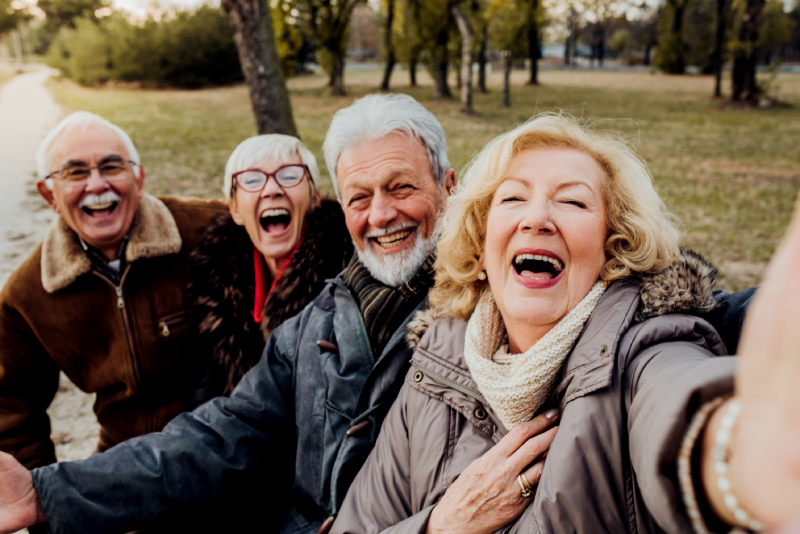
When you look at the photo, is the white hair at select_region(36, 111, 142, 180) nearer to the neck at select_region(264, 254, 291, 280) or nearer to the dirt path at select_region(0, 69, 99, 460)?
the neck at select_region(264, 254, 291, 280)

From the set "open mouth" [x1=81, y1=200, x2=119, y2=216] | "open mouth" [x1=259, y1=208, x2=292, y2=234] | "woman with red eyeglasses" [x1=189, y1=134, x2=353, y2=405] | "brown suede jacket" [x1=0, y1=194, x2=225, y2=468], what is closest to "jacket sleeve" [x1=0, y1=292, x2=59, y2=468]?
"brown suede jacket" [x1=0, y1=194, x2=225, y2=468]

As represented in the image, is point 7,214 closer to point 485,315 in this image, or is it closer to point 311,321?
point 311,321

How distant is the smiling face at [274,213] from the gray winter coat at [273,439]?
1.82 ft

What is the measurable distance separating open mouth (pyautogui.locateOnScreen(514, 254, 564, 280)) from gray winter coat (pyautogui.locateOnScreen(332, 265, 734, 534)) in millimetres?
163

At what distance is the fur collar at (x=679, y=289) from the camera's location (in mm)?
1345

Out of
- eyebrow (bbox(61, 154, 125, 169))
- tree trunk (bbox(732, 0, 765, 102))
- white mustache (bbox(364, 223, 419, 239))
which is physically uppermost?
tree trunk (bbox(732, 0, 765, 102))

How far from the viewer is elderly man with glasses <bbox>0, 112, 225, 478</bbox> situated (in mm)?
2559

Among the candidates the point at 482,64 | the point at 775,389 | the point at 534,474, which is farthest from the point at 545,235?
the point at 482,64

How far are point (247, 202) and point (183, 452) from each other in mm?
Result: 1196

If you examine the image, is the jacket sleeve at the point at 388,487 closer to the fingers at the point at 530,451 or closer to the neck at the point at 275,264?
the fingers at the point at 530,451

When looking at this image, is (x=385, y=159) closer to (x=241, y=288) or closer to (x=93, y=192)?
(x=241, y=288)

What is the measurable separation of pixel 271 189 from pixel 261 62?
3.71m

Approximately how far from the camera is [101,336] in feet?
8.71

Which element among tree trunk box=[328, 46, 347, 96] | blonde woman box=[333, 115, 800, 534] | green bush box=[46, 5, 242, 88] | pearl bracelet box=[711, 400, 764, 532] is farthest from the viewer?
green bush box=[46, 5, 242, 88]
